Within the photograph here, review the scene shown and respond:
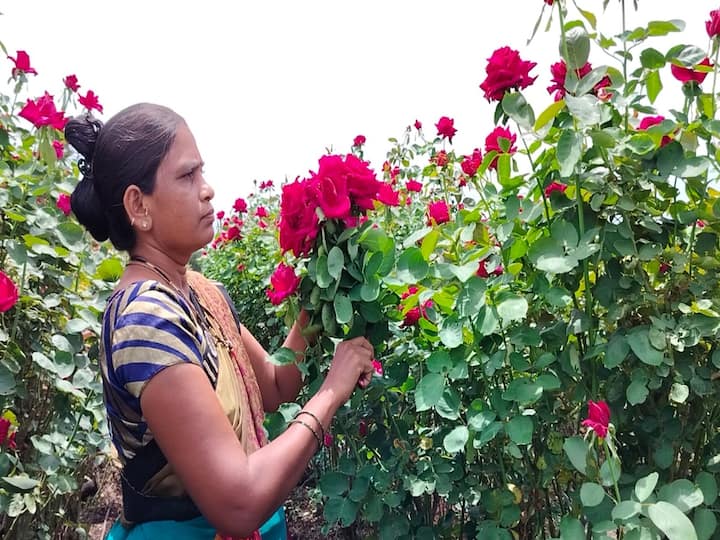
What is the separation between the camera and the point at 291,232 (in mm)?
1310

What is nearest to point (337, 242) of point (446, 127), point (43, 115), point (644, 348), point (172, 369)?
point (172, 369)

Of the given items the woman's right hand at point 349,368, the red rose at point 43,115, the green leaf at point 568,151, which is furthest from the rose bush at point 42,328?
the green leaf at point 568,151

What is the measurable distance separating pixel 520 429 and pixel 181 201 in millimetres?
804

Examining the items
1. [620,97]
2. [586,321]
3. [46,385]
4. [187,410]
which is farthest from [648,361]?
[46,385]

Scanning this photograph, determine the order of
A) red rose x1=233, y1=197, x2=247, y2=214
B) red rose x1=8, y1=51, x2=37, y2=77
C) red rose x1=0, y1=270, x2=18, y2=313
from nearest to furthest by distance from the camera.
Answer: red rose x1=0, y1=270, x2=18, y2=313 → red rose x1=8, y1=51, x2=37, y2=77 → red rose x1=233, y1=197, x2=247, y2=214

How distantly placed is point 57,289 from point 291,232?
1432 mm

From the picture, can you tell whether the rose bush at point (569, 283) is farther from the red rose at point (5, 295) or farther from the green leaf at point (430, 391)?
the red rose at point (5, 295)

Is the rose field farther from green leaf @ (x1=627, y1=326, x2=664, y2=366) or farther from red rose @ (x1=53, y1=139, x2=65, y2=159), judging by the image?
red rose @ (x1=53, y1=139, x2=65, y2=159)

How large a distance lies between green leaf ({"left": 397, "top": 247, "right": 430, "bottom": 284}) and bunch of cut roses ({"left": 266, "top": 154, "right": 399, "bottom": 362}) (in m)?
0.03

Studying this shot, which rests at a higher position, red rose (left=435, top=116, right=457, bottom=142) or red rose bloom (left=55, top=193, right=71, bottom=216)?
red rose bloom (left=55, top=193, right=71, bottom=216)

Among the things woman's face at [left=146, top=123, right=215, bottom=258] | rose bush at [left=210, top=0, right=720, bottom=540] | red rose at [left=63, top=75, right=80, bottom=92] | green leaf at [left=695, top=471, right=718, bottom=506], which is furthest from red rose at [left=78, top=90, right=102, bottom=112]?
green leaf at [left=695, top=471, right=718, bottom=506]

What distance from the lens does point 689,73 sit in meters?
1.32

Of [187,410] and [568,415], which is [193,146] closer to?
[187,410]

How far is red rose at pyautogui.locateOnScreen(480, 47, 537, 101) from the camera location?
127cm
